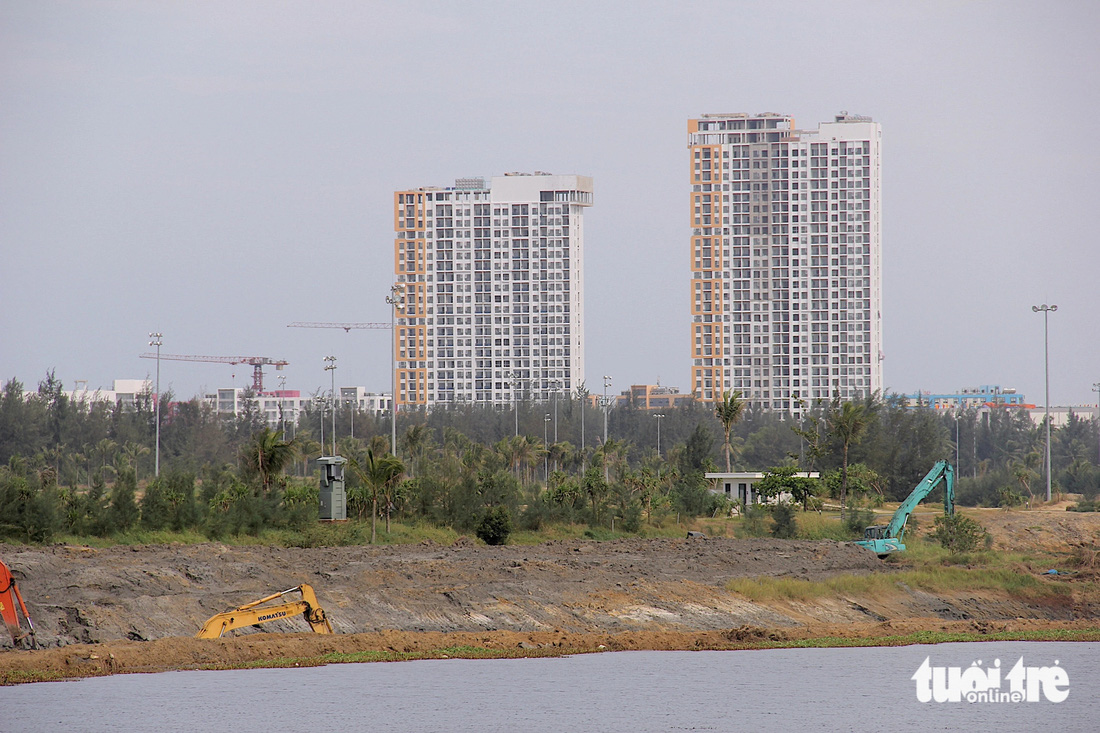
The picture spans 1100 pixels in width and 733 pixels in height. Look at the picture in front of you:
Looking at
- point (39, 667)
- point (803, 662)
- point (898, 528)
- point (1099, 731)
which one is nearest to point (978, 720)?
point (1099, 731)

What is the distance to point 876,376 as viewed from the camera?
141 metres

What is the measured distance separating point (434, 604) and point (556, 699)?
8.51 metres

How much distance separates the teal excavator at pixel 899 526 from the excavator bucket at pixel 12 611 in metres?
30.4

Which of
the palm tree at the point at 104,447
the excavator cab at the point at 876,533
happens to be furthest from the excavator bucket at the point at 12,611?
the palm tree at the point at 104,447

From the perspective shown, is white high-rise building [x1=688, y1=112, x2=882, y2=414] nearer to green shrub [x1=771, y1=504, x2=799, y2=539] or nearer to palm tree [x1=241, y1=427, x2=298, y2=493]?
green shrub [x1=771, y1=504, x2=799, y2=539]

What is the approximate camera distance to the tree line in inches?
1731

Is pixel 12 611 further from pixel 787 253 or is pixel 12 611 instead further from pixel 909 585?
pixel 787 253

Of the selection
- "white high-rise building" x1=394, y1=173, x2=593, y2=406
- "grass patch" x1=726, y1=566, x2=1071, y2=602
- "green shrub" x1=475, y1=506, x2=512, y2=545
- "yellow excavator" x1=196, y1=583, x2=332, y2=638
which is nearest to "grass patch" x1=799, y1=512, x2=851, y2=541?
"grass patch" x1=726, y1=566, x2=1071, y2=602

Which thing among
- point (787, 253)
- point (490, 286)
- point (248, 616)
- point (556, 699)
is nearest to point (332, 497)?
point (248, 616)

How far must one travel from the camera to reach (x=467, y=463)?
65000 millimetres

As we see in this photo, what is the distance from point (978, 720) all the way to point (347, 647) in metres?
12.8

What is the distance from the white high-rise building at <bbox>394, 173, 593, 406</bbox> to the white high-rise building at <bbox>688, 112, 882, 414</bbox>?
1919 cm

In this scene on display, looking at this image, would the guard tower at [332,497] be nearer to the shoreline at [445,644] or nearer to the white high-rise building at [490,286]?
the shoreline at [445,644]

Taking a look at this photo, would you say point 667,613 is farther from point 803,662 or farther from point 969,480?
point 969,480
